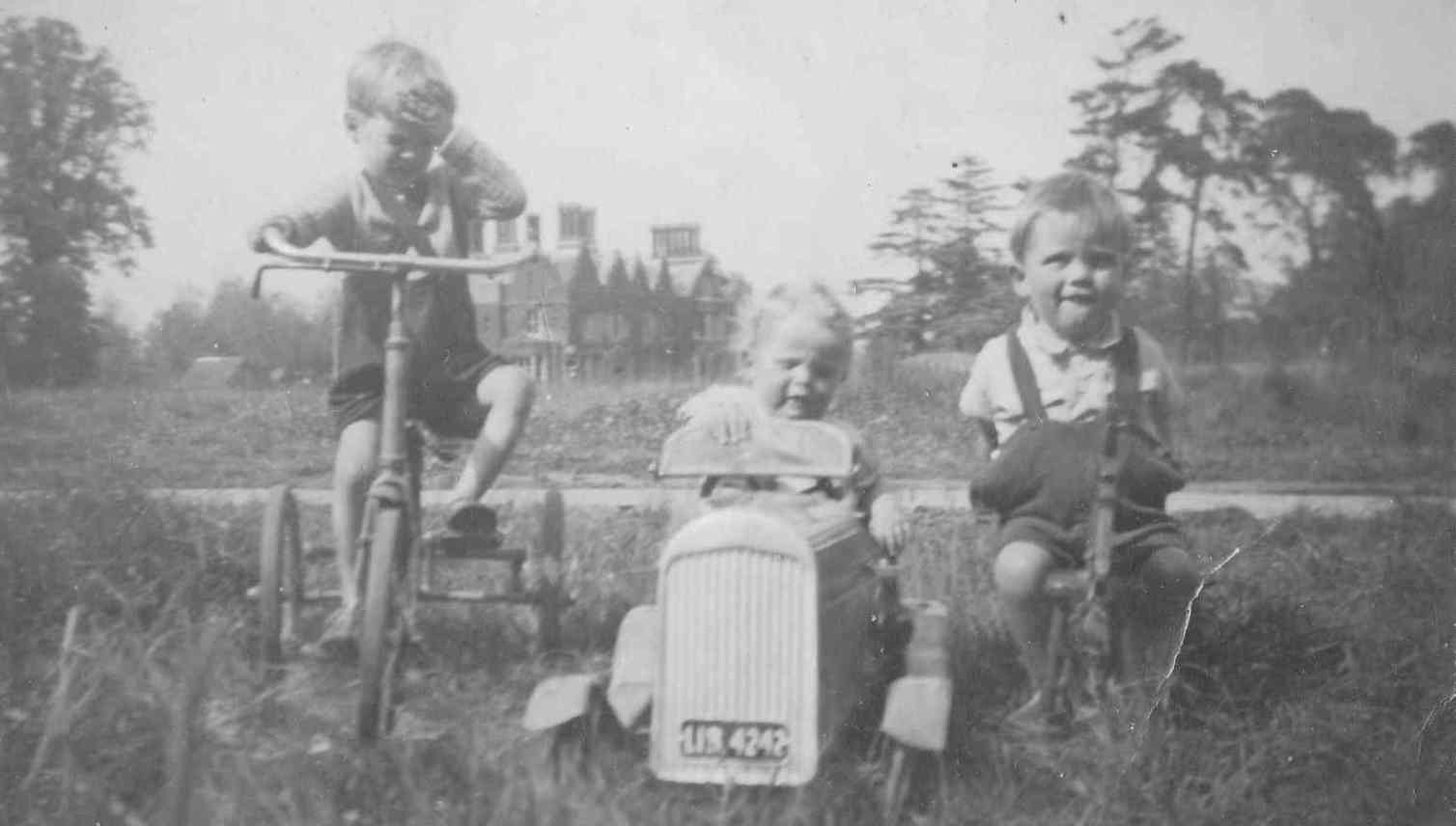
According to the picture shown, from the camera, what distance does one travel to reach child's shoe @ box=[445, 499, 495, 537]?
3234 mm

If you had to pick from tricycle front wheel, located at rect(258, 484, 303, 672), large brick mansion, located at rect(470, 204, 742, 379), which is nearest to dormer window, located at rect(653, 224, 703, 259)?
large brick mansion, located at rect(470, 204, 742, 379)

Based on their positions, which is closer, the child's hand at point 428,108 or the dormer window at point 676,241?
the child's hand at point 428,108

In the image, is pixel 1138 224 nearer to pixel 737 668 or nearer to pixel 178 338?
pixel 737 668

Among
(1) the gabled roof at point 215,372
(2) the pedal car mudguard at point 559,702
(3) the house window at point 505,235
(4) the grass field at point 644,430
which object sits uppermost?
(3) the house window at point 505,235

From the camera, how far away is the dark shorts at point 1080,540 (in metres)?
2.79

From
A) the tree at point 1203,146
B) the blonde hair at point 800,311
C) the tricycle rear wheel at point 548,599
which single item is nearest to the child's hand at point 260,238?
the tricycle rear wheel at point 548,599

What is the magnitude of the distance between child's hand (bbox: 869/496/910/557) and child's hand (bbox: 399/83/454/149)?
1554 millimetres

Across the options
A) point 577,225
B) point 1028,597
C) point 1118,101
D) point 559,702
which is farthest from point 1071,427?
point 577,225

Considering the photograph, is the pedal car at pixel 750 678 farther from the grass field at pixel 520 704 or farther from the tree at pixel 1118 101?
the tree at pixel 1118 101

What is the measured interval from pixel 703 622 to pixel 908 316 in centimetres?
194

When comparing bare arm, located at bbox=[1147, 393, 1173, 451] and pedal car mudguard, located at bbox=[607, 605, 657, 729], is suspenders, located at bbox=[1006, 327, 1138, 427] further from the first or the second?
pedal car mudguard, located at bbox=[607, 605, 657, 729]

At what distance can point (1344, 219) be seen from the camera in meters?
3.55

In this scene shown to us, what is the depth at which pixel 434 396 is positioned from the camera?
3342mm

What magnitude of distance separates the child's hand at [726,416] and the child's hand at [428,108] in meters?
1.11
